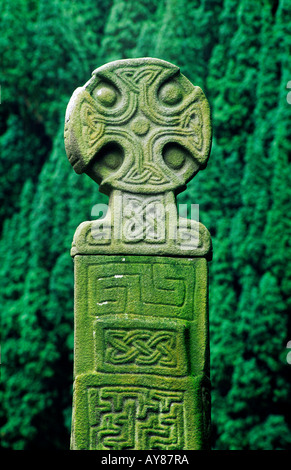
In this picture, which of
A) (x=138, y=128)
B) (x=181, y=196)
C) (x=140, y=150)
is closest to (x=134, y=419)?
(x=140, y=150)

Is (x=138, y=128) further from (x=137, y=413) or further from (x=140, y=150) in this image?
(x=137, y=413)

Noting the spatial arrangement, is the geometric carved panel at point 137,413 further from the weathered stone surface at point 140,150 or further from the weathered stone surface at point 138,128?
the weathered stone surface at point 138,128

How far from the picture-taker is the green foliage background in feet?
14.7

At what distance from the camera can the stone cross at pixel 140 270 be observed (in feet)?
8.44

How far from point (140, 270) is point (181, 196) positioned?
90.8 inches

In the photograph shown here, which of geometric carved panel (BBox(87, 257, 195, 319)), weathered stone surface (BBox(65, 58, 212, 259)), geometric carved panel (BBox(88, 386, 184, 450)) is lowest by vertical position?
geometric carved panel (BBox(88, 386, 184, 450))

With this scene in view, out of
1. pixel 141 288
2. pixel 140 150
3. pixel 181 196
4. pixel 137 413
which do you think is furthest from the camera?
pixel 181 196

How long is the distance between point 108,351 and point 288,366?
2.14m

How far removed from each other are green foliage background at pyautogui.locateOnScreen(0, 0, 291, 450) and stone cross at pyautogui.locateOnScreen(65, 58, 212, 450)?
187 centimetres

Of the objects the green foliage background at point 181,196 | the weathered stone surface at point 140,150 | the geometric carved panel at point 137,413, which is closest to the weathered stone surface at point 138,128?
the weathered stone surface at point 140,150

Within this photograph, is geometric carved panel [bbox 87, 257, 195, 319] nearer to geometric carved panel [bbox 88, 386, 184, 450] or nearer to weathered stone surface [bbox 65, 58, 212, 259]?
weathered stone surface [bbox 65, 58, 212, 259]

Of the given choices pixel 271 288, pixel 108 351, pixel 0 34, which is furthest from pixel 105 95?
pixel 0 34

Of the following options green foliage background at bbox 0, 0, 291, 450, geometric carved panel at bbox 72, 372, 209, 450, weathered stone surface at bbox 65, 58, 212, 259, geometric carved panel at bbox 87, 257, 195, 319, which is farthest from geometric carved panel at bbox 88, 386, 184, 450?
green foliage background at bbox 0, 0, 291, 450

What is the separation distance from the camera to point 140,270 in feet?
8.97
